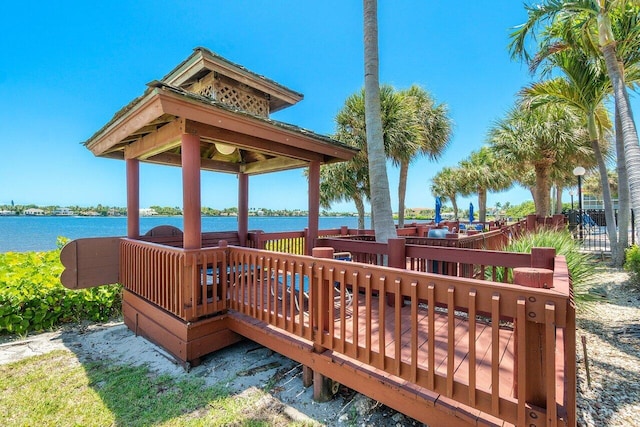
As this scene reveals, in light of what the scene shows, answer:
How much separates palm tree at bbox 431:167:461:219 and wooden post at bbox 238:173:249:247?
29351 mm

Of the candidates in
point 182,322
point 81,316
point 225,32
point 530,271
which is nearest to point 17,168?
point 225,32

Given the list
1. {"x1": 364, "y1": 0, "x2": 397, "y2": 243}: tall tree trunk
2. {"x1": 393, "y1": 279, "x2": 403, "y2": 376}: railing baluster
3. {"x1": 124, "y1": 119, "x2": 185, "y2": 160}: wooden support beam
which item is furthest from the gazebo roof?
{"x1": 393, "y1": 279, "x2": 403, "y2": 376}: railing baluster

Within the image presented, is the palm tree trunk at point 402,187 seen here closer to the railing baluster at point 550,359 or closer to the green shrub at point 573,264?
the green shrub at point 573,264

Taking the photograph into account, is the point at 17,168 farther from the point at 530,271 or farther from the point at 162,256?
the point at 530,271

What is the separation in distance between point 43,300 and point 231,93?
18.0 feet

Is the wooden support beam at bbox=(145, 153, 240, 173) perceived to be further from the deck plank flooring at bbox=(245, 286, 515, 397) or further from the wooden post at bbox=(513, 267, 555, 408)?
the wooden post at bbox=(513, 267, 555, 408)

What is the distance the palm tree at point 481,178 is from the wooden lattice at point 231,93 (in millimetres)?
26250

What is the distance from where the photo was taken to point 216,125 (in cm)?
393

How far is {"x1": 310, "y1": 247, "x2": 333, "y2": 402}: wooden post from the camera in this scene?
115 inches

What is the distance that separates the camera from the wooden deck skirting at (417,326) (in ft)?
5.60

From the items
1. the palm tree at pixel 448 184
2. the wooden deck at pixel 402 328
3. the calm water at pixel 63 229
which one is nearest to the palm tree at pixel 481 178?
the palm tree at pixel 448 184

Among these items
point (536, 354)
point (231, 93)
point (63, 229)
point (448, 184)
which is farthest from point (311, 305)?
point (63, 229)

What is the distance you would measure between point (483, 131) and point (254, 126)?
48.9 feet

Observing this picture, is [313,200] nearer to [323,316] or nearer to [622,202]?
[323,316]
